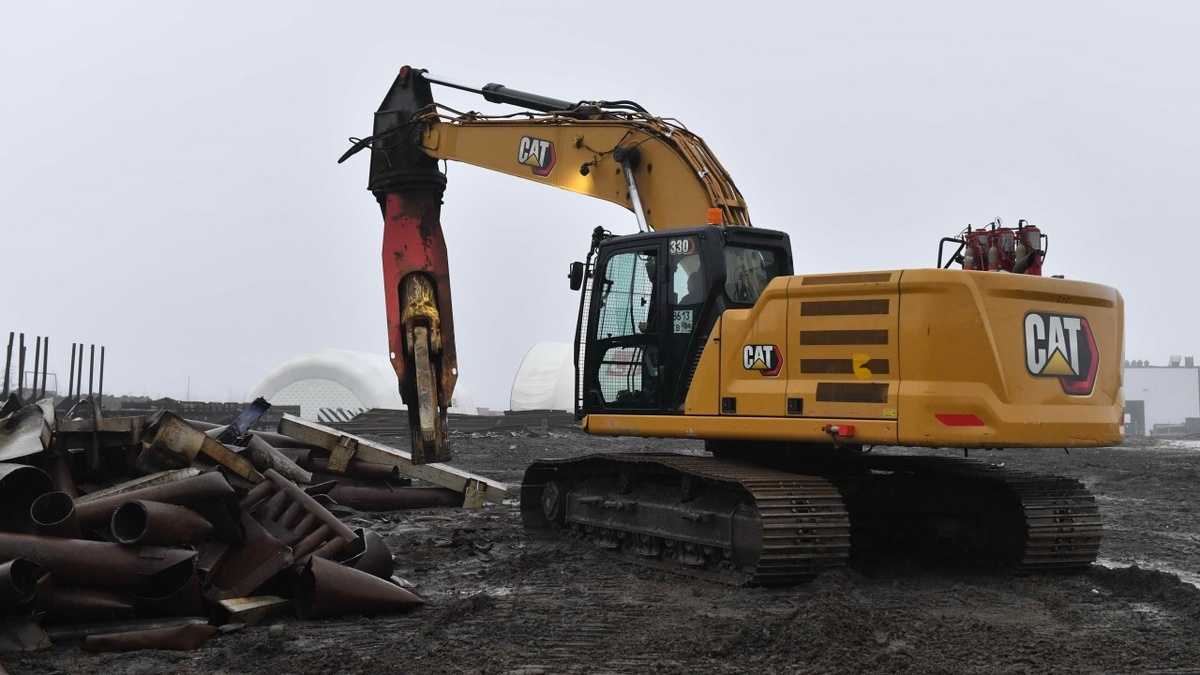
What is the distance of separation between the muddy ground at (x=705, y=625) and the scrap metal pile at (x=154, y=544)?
0.59ft

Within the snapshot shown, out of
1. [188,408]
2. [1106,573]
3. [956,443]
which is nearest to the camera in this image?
[956,443]

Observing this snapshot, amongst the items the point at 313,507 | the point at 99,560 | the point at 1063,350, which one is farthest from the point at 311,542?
the point at 1063,350

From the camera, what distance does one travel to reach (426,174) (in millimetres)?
11672

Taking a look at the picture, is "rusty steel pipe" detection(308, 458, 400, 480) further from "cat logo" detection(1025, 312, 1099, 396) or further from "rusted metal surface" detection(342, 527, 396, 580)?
"cat logo" detection(1025, 312, 1099, 396)

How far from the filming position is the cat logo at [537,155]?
1143cm

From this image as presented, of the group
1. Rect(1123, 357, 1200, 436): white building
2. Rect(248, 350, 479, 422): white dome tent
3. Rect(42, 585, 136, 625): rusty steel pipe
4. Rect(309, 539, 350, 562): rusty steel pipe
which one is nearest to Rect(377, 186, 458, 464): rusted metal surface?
Rect(309, 539, 350, 562): rusty steel pipe

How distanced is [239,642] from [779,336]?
14.1 ft

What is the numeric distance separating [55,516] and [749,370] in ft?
15.7

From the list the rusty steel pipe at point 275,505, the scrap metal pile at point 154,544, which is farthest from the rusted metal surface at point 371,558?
the rusty steel pipe at point 275,505

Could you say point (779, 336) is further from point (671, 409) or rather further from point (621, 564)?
point (621, 564)

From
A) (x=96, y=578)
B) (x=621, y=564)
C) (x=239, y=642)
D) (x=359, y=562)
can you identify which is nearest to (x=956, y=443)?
(x=621, y=564)

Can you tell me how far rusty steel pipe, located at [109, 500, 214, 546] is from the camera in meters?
6.70

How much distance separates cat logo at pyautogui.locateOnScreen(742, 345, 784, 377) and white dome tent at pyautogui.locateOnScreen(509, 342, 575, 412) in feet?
138

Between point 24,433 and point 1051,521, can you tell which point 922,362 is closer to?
point 1051,521
